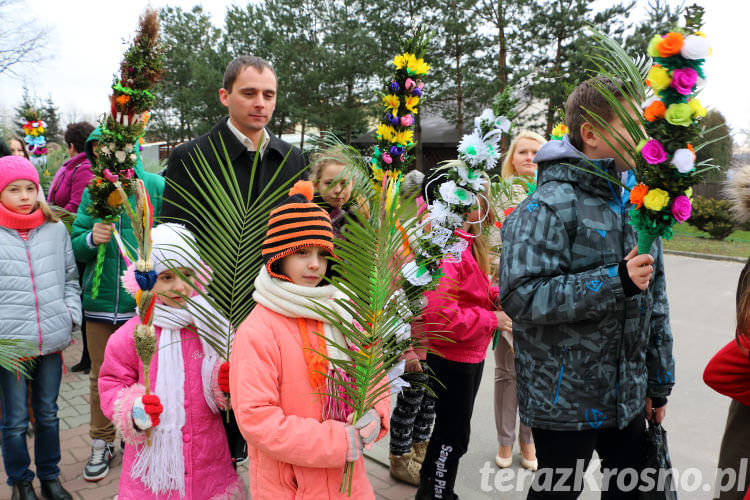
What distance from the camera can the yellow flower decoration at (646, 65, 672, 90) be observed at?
1.58 m

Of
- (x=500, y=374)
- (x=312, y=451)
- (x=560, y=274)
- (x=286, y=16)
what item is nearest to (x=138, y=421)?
(x=312, y=451)

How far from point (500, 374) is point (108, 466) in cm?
278

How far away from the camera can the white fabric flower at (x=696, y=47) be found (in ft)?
4.98

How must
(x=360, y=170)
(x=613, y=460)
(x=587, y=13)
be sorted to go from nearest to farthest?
(x=613, y=460)
(x=360, y=170)
(x=587, y=13)

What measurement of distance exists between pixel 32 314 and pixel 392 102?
7.82ft

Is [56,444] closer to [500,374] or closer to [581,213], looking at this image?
[500,374]

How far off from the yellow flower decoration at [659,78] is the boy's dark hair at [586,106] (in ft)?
0.80

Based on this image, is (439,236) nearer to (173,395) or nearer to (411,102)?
(411,102)

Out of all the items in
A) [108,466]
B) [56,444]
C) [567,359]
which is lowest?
[108,466]

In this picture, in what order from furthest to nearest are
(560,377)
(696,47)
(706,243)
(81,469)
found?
(706,243)
(81,469)
(560,377)
(696,47)

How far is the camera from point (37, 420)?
123 inches

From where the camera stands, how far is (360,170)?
2.72m

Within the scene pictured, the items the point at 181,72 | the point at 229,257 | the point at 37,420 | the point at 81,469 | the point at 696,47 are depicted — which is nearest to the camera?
the point at 696,47

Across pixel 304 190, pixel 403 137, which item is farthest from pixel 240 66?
pixel 304 190
